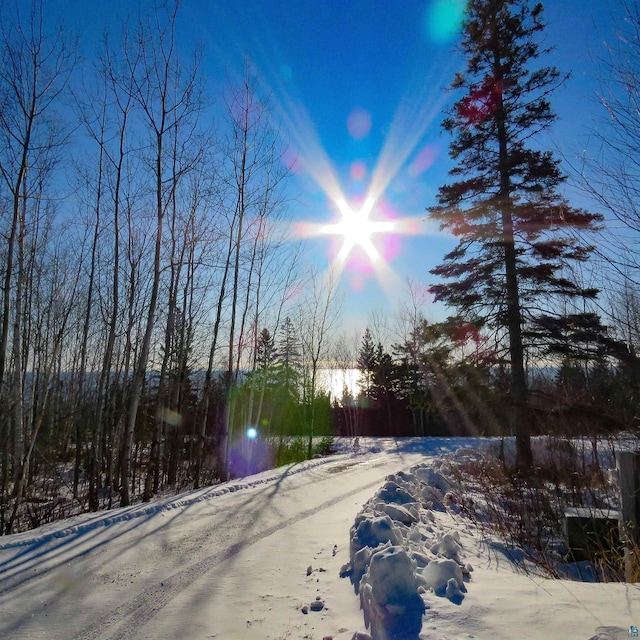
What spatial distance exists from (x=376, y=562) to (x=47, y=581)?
10.7ft

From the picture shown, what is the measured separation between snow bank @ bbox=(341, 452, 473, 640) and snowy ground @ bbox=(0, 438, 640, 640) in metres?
0.04

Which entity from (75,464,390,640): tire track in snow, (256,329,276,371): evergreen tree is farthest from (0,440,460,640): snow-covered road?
(256,329,276,371): evergreen tree

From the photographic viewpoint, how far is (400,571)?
10.5 feet

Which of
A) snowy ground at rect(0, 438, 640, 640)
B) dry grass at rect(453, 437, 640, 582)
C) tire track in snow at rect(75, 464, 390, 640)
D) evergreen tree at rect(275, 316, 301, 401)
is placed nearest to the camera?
snowy ground at rect(0, 438, 640, 640)

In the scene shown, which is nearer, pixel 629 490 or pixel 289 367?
pixel 629 490

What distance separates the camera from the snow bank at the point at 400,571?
293 centimetres

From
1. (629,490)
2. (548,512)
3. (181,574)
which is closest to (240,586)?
(181,574)

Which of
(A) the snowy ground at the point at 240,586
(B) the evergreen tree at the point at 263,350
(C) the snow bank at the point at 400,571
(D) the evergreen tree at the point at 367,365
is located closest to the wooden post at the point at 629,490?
(A) the snowy ground at the point at 240,586

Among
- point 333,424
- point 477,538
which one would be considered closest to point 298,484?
point 477,538

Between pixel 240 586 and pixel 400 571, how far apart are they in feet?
5.90

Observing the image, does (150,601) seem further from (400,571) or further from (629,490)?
(629,490)

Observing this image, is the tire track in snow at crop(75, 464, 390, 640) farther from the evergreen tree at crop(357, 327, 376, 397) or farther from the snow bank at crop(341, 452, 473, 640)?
the evergreen tree at crop(357, 327, 376, 397)

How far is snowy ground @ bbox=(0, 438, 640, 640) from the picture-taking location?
9.35ft

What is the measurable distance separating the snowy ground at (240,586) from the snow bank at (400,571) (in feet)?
0.14
